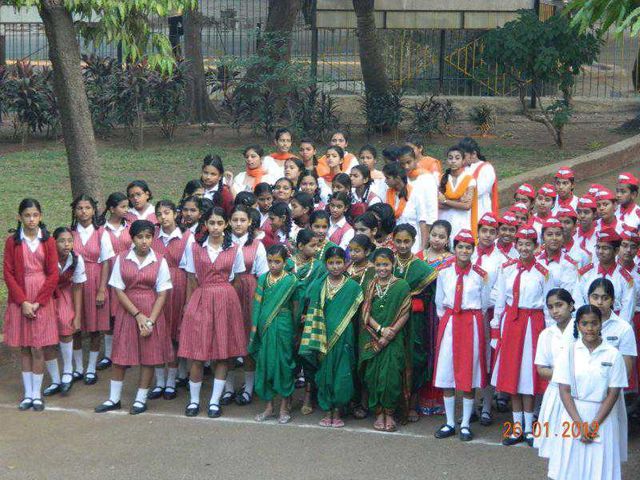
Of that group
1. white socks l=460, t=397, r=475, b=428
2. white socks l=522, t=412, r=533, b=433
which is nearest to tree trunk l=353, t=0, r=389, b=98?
white socks l=460, t=397, r=475, b=428

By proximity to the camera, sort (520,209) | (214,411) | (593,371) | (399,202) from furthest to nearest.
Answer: (399,202), (520,209), (214,411), (593,371)

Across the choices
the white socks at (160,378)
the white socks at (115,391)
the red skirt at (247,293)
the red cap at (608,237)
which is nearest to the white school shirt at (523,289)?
the red cap at (608,237)

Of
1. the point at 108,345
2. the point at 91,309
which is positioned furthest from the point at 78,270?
the point at 108,345

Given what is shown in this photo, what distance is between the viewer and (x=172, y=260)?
8.80 metres

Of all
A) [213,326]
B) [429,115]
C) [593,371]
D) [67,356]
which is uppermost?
[429,115]

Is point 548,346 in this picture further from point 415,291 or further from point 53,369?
point 53,369

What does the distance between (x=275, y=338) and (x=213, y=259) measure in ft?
2.44

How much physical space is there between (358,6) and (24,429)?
40.5 ft

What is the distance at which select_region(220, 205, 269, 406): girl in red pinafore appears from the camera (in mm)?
8406

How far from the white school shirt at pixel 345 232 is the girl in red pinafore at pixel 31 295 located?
2121 mm

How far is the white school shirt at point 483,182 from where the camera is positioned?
32.8 ft

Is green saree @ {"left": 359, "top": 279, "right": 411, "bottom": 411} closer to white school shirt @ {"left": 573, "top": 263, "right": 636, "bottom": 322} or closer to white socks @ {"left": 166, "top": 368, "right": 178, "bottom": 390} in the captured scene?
white school shirt @ {"left": 573, "top": 263, "right": 636, "bottom": 322}

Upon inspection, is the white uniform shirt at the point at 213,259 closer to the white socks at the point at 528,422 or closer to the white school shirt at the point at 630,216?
the white socks at the point at 528,422

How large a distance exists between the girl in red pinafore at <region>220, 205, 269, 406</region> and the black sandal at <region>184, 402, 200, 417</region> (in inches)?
10.7
